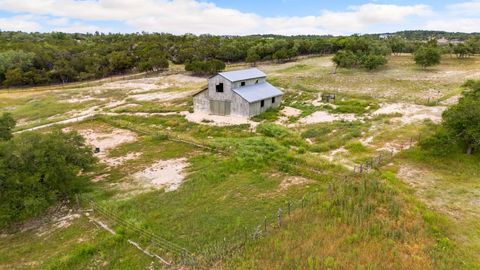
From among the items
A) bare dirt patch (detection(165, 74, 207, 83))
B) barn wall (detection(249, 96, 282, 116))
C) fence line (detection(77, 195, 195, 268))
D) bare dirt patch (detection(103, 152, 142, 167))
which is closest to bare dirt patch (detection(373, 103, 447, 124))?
barn wall (detection(249, 96, 282, 116))

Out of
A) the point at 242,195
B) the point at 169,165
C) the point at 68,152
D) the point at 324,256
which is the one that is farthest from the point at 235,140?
the point at 324,256

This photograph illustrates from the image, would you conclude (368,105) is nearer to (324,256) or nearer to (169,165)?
(169,165)

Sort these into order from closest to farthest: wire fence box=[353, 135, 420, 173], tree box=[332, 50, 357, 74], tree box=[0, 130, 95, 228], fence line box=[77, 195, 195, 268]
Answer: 1. fence line box=[77, 195, 195, 268]
2. tree box=[0, 130, 95, 228]
3. wire fence box=[353, 135, 420, 173]
4. tree box=[332, 50, 357, 74]

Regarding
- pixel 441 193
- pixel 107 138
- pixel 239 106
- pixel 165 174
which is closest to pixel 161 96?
pixel 239 106

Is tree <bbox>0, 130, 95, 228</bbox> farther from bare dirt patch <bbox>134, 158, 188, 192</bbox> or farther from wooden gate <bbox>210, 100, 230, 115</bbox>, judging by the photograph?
wooden gate <bbox>210, 100, 230, 115</bbox>

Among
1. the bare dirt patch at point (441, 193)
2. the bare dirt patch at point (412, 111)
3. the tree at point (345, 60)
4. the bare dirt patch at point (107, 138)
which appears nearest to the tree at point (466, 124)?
the bare dirt patch at point (441, 193)

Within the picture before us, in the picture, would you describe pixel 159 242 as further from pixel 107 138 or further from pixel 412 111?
pixel 412 111
